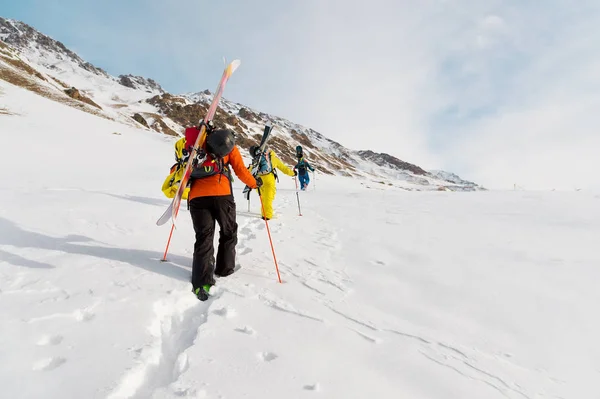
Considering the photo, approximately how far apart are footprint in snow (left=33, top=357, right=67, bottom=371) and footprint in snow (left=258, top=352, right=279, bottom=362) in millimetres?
1443

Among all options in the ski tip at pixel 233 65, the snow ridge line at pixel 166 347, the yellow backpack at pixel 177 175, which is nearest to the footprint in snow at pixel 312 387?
the snow ridge line at pixel 166 347

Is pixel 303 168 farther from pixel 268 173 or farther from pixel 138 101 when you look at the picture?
pixel 138 101

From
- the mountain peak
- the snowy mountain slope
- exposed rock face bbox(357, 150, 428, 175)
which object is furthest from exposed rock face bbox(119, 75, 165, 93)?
exposed rock face bbox(357, 150, 428, 175)

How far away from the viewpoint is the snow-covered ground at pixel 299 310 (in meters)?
2.36

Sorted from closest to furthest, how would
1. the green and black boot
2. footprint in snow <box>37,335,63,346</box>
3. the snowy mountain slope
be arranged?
footprint in snow <box>37,335,63,346</box>
the green and black boot
the snowy mountain slope

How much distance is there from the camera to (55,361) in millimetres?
2336

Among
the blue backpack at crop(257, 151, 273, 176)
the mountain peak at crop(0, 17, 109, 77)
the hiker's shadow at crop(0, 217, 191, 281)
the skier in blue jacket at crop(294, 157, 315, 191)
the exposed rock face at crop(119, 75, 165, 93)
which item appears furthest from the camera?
the exposed rock face at crop(119, 75, 165, 93)

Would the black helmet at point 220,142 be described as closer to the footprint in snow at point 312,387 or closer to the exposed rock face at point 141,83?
the footprint in snow at point 312,387

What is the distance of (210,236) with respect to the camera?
4105mm

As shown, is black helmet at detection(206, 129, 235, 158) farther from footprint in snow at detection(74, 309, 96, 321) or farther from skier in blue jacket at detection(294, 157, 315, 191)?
skier in blue jacket at detection(294, 157, 315, 191)

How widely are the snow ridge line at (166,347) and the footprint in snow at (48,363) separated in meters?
0.51

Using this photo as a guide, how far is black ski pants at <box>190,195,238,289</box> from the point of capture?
387 centimetres

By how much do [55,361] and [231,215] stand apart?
245cm

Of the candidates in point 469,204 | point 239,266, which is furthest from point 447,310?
point 469,204
